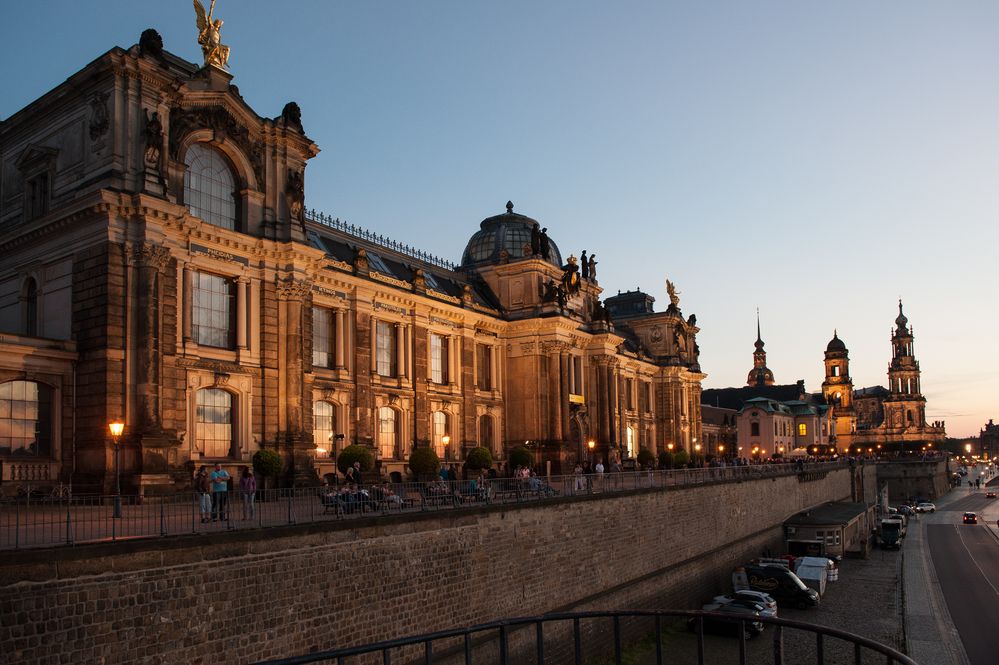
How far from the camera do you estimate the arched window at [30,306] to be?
1254 inches

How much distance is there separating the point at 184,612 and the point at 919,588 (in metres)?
43.2

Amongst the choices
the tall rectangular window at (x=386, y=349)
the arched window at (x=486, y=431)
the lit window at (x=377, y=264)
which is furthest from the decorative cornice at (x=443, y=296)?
the arched window at (x=486, y=431)

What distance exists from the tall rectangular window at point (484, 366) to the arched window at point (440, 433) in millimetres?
4897

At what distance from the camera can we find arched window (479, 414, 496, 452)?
54231mm

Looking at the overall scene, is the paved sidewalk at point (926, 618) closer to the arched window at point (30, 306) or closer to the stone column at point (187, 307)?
the stone column at point (187, 307)

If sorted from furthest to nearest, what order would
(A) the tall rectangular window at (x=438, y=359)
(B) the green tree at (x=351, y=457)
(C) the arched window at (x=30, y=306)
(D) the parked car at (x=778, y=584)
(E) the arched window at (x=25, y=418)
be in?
1. (A) the tall rectangular window at (x=438, y=359)
2. (D) the parked car at (x=778, y=584)
3. (B) the green tree at (x=351, y=457)
4. (C) the arched window at (x=30, y=306)
5. (E) the arched window at (x=25, y=418)

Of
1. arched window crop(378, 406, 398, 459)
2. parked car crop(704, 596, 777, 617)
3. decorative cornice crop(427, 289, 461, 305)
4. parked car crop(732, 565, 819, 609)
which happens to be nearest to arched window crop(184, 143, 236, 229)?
arched window crop(378, 406, 398, 459)

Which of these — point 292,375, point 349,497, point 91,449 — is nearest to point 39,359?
point 91,449

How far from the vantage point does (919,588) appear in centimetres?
4697

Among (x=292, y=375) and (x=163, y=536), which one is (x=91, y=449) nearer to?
(x=292, y=375)

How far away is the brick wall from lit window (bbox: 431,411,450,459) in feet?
50.2

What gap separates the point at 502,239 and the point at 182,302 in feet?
110

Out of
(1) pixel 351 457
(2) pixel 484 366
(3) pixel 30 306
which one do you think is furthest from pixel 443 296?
(3) pixel 30 306

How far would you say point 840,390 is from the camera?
6437 inches
